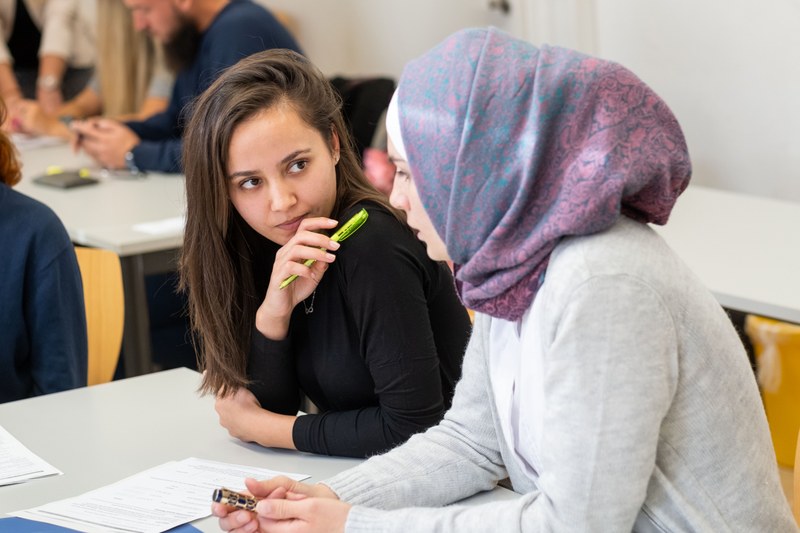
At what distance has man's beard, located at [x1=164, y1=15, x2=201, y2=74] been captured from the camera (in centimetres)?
389

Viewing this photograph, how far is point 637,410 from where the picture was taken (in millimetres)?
1068

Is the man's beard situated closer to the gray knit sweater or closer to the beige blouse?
the beige blouse

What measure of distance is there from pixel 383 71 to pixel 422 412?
4.20 metres

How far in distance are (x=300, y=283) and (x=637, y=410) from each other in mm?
736

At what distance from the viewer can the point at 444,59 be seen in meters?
1.16

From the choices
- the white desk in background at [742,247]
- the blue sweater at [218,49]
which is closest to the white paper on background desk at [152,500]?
the white desk in background at [742,247]

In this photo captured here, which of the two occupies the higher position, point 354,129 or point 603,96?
point 603,96

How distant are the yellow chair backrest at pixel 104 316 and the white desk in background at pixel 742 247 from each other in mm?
1341

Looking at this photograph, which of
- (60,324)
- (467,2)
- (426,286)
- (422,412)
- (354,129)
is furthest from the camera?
(467,2)

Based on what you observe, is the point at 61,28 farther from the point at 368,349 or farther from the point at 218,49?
the point at 368,349

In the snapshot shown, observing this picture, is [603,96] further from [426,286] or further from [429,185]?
[426,286]

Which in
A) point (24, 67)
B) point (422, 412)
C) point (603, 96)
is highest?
point (603, 96)

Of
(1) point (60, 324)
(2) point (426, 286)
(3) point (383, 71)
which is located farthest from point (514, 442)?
(3) point (383, 71)

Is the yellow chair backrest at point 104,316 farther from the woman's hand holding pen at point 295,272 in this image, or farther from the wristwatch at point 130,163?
the wristwatch at point 130,163
